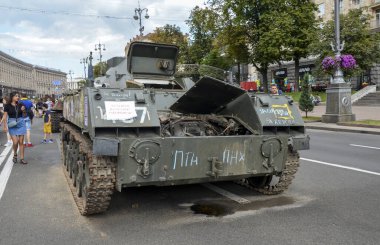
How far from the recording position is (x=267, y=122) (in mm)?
5953

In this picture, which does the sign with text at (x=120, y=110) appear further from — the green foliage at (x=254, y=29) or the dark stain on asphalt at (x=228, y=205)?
the green foliage at (x=254, y=29)

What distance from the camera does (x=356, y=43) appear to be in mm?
35062

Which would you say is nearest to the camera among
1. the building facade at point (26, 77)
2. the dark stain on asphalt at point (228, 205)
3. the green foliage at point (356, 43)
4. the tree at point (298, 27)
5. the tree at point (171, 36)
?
the dark stain on asphalt at point (228, 205)

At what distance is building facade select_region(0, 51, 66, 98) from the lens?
12312cm

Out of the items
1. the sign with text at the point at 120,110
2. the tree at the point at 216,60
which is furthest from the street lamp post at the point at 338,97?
the tree at the point at 216,60

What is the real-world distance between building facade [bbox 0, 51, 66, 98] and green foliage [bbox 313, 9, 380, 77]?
85.8m

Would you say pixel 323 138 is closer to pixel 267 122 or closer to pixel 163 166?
pixel 267 122

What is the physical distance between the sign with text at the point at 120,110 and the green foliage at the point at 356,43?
105 ft

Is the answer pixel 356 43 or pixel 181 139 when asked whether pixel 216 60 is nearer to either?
pixel 356 43

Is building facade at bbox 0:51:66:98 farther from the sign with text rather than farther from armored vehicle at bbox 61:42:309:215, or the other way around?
the sign with text

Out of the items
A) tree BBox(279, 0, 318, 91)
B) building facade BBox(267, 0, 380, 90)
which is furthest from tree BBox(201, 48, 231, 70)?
tree BBox(279, 0, 318, 91)

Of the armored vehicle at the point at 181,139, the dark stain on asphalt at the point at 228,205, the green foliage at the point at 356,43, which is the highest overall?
the green foliage at the point at 356,43

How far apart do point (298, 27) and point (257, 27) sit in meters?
4.15

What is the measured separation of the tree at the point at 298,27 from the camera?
131 feet
